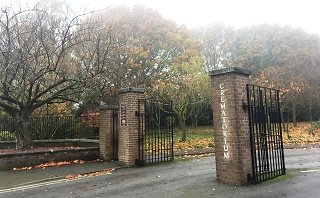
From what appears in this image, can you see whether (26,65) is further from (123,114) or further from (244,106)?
(244,106)

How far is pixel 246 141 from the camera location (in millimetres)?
6164

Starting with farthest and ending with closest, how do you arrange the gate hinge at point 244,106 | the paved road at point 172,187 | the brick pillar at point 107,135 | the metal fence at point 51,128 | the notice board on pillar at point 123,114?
the metal fence at point 51,128 < the brick pillar at point 107,135 < the notice board on pillar at point 123,114 < the gate hinge at point 244,106 < the paved road at point 172,187

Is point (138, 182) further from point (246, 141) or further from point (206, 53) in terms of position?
point (206, 53)

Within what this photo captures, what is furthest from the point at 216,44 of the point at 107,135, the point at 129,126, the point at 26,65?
the point at 26,65

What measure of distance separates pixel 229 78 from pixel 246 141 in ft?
5.12

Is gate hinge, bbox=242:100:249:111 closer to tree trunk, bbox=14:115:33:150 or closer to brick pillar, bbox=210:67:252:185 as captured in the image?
brick pillar, bbox=210:67:252:185

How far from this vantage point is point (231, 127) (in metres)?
6.15

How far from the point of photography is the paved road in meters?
5.49

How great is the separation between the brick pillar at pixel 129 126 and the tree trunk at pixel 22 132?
4426 mm

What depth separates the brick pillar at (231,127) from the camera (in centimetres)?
602

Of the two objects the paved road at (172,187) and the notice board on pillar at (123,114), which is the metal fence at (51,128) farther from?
the paved road at (172,187)

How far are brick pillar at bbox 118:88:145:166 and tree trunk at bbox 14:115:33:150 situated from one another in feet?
14.5

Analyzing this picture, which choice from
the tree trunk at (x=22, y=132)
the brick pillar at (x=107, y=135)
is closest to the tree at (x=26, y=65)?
the tree trunk at (x=22, y=132)

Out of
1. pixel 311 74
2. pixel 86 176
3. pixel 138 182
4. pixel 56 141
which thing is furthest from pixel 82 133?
pixel 311 74
